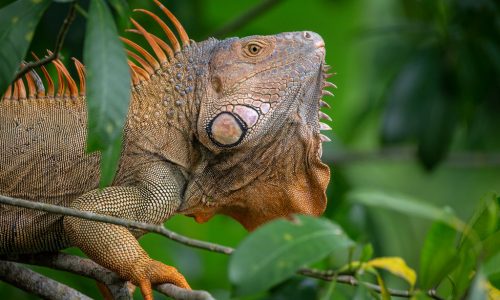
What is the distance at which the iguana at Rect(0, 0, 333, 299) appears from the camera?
13.6 ft

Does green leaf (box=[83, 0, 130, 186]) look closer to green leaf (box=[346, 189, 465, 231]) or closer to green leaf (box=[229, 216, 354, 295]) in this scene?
green leaf (box=[229, 216, 354, 295])

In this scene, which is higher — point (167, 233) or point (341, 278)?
point (167, 233)

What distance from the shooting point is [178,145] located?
437cm

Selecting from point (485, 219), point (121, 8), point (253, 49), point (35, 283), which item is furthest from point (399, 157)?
point (121, 8)

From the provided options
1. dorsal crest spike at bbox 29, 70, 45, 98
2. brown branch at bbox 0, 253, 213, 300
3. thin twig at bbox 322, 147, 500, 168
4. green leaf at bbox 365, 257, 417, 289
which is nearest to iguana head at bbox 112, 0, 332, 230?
dorsal crest spike at bbox 29, 70, 45, 98

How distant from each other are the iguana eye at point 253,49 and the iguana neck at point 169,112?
0.70 ft

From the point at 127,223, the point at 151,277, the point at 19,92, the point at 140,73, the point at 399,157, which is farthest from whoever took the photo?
the point at 399,157

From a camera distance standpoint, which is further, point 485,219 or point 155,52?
point 155,52

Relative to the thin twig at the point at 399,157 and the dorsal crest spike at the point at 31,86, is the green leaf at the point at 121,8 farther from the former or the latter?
the thin twig at the point at 399,157

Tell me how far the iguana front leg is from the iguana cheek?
11.3 inches

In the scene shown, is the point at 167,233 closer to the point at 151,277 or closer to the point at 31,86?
the point at 151,277

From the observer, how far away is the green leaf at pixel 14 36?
3076 mm

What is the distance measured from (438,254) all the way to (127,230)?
58.7 inches

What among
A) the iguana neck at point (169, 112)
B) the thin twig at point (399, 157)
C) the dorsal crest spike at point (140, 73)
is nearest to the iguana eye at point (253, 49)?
the iguana neck at point (169, 112)
